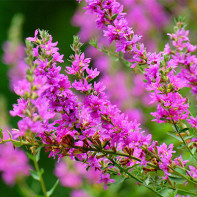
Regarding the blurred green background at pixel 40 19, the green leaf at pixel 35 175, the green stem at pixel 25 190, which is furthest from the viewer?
the blurred green background at pixel 40 19

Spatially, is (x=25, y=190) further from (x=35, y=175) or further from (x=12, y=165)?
(x=35, y=175)

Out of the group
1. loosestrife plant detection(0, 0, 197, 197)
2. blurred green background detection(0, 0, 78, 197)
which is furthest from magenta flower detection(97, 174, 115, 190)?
blurred green background detection(0, 0, 78, 197)

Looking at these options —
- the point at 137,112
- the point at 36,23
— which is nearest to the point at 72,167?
the point at 137,112

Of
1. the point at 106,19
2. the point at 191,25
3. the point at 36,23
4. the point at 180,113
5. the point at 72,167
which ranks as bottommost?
the point at 72,167

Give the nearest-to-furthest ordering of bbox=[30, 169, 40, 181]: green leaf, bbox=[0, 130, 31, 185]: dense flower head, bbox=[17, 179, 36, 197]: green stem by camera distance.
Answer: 1. bbox=[30, 169, 40, 181]: green leaf
2. bbox=[17, 179, 36, 197]: green stem
3. bbox=[0, 130, 31, 185]: dense flower head

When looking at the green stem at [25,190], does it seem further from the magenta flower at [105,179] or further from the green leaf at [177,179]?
the green leaf at [177,179]

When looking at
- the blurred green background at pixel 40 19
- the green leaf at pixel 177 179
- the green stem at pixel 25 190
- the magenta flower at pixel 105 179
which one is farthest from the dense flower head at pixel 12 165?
the blurred green background at pixel 40 19

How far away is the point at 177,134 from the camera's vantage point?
108 cm

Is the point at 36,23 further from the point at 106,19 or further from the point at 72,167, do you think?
the point at 106,19

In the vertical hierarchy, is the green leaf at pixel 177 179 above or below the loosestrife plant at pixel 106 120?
below

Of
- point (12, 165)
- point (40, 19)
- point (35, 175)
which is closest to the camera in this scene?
point (35, 175)

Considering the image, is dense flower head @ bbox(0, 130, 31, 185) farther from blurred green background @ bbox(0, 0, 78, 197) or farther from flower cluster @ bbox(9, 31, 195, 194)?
blurred green background @ bbox(0, 0, 78, 197)

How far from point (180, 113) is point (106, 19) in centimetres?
32

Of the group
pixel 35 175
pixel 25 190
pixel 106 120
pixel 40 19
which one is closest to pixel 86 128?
pixel 106 120
